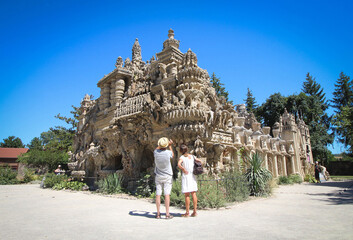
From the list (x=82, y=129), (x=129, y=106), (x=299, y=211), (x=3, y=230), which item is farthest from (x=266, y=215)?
(x=82, y=129)

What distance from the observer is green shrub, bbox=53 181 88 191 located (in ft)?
45.3

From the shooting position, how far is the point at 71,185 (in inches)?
563

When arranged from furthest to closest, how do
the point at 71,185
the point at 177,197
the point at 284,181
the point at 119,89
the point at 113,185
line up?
the point at 284,181 < the point at 71,185 < the point at 119,89 < the point at 113,185 < the point at 177,197

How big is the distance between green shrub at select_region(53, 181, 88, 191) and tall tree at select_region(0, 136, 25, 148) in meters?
59.5

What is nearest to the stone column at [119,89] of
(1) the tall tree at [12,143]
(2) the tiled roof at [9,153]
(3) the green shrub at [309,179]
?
(3) the green shrub at [309,179]

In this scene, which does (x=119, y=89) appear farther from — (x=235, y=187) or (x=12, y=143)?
(x=12, y=143)

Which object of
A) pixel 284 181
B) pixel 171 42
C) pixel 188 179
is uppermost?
pixel 171 42

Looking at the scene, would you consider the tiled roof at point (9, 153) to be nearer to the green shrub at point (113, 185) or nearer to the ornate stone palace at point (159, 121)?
the ornate stone palace at point (159, 121)

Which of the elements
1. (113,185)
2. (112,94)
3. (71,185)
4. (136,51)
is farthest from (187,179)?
(136,51)

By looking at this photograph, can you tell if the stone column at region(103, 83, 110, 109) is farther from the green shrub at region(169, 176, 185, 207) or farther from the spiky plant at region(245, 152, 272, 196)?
the spiky plant at region(245, 152, 272, 196)

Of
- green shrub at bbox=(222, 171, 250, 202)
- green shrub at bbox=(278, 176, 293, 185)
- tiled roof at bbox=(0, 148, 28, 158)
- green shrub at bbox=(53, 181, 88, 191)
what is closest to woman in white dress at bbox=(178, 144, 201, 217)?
green shrub at bbox=(222, 171, 250, 202)

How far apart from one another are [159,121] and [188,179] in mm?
4960

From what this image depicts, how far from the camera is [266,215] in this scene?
16.9 feet

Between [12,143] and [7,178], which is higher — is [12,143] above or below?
above
